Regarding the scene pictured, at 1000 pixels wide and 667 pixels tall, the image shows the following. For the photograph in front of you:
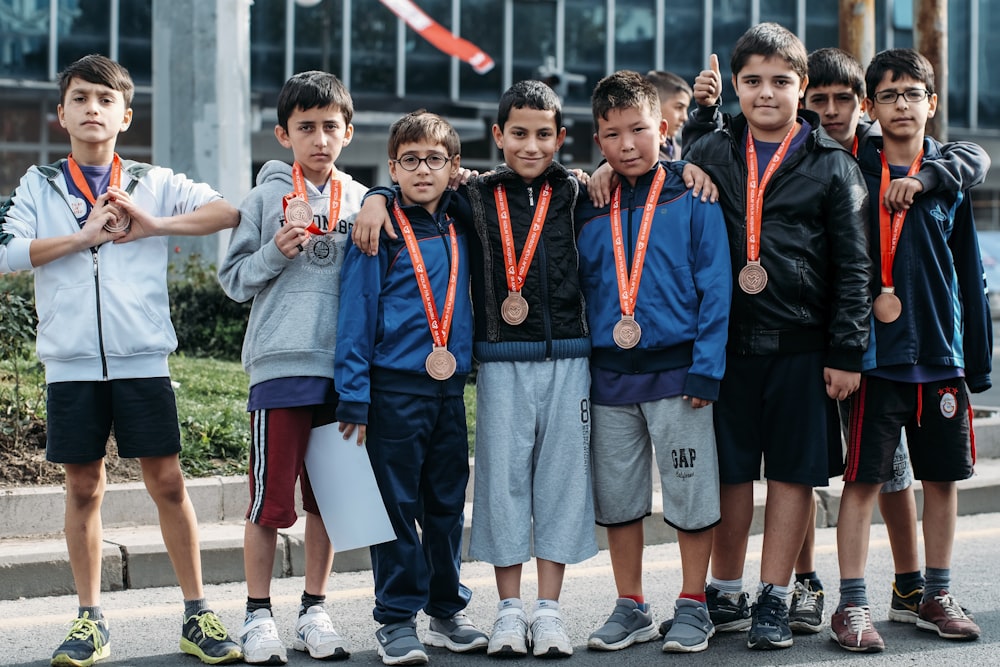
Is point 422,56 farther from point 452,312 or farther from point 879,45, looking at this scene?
point 452,312

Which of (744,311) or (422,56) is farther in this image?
(422,56)

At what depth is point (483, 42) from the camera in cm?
2828

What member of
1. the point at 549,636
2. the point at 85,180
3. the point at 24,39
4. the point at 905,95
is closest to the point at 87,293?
the point at 85,180

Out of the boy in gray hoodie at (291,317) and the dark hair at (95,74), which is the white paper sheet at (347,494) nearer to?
the boy in gray hoodie at (291,317)

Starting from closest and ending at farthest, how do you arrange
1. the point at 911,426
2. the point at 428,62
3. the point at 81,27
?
the point at 911,426 → the point at 81,27 → the point at 428,62

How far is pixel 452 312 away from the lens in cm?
456

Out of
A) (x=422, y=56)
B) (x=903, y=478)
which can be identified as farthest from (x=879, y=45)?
(x=903, y=478)

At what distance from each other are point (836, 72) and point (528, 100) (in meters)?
1.31

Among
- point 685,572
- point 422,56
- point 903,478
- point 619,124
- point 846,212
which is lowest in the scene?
point 685,572

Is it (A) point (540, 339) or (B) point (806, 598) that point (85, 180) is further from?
(B) point (806, 598)

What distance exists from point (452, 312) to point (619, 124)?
3.13ft

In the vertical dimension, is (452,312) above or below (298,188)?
below

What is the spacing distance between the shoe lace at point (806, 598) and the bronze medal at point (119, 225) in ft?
9.56

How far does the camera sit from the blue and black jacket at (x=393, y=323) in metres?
4.43
